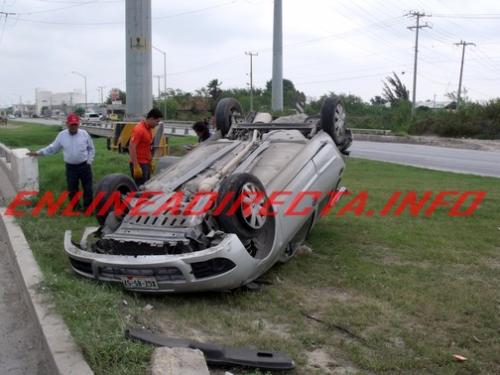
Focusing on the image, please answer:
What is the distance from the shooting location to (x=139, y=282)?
4.76 metres

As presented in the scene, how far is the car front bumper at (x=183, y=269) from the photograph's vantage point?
15.1 ft

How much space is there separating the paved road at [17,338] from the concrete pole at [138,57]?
7.40 m

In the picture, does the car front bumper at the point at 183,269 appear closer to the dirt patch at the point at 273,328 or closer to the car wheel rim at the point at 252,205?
the car wheel rim at the point at 252,205

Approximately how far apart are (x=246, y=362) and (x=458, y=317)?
190cm

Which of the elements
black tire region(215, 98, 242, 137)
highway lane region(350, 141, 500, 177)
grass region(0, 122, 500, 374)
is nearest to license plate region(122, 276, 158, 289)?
grass region(0, 122, 500, 374)

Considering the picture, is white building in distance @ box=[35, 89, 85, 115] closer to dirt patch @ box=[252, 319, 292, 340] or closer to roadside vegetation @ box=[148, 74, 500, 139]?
roadside vegetation @ box=[148, 74, 500, 139]

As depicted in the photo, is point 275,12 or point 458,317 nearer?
point 458,317

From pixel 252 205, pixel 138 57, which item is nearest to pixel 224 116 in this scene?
pixel 252 205

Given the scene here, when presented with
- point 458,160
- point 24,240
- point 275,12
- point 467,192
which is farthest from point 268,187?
point 275,12

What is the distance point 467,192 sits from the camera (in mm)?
11156

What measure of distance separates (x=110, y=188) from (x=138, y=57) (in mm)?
6991

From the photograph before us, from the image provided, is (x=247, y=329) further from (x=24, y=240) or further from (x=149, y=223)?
(x=24, y=240)

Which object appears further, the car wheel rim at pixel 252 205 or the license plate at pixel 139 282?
the car wheel rim at pixel 252 205

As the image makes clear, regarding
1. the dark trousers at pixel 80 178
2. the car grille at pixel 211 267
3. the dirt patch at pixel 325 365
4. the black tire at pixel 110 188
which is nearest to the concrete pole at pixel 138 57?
the dark trousers at pixel 80 178
